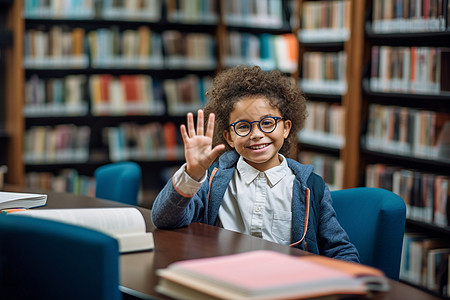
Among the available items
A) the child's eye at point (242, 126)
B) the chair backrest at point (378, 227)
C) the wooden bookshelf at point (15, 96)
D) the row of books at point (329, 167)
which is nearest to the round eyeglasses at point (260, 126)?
the child's eye at point (242, 126)

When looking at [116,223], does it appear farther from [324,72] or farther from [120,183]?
[324,72]

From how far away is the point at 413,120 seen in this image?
346 centimetres

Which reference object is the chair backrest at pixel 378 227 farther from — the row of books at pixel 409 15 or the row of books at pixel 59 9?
the row of books at pixel 59 9

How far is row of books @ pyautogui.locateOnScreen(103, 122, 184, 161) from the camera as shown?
15.8 feet

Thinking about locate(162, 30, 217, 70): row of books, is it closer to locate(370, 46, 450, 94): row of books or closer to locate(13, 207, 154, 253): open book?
locate(370, 46, 450, 94): row of books

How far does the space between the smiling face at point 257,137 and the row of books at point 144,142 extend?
3.00 m

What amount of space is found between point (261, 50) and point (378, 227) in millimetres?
3469

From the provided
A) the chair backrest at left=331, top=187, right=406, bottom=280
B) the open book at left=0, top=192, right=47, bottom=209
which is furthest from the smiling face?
the open book at left=0, top=192, right=47, bottom=209

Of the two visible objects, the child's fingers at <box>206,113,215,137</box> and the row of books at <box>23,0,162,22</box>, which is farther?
the row of books at <box>23,0,162,22</box>

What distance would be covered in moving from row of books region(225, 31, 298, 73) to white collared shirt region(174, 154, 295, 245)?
314 cm

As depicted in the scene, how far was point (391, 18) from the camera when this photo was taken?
3594 mm

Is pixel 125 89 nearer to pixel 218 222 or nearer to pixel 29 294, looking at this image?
pixel 218 222

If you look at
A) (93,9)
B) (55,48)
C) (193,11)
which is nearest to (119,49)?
(93,9)

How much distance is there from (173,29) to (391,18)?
6.82ft
